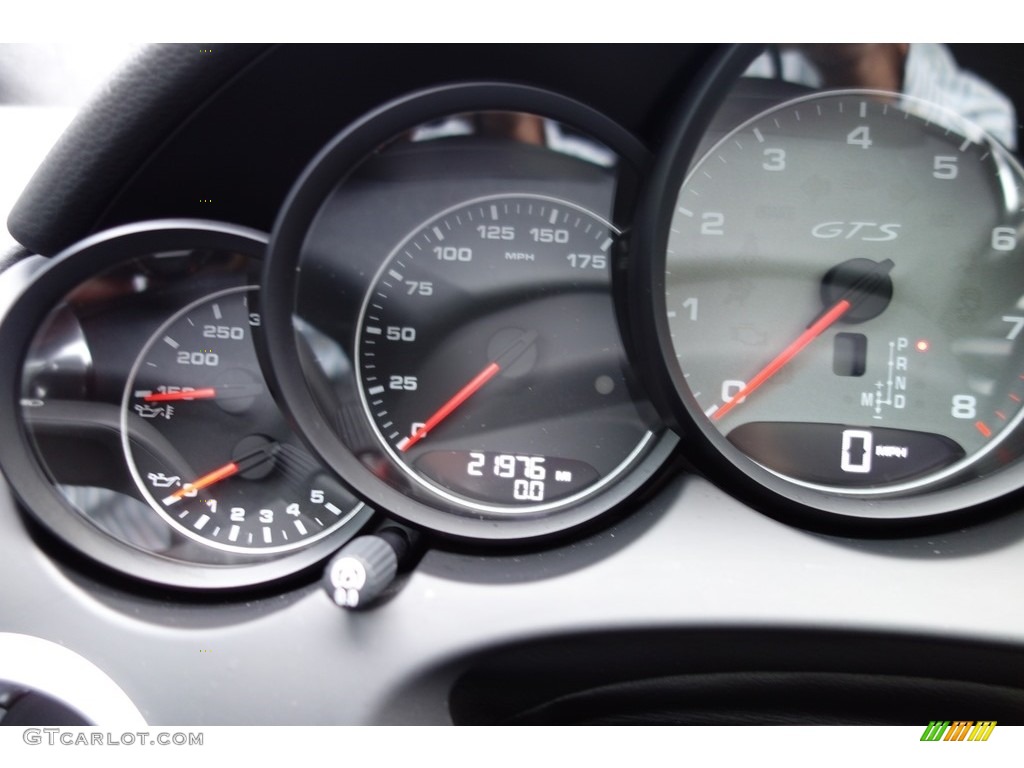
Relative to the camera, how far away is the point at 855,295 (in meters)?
1.58

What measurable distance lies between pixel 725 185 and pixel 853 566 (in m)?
0.71

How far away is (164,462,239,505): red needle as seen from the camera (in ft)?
5.38

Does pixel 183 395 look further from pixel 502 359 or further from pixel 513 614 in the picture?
pixel 513 614

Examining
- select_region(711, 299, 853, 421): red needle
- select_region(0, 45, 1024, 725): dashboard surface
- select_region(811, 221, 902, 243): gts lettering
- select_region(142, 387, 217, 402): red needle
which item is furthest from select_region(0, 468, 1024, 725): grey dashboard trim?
select_region(811, 221, 902, 243): gts lettering

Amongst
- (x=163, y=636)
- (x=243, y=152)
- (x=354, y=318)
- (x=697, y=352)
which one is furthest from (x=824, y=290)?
(x=163, y=636)

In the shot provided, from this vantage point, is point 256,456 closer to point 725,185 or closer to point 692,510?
point 692,510

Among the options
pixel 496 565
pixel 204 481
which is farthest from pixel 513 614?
pixel 204 481

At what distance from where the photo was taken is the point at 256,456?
164cm

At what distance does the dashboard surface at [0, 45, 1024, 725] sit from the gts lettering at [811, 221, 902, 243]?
27 cm

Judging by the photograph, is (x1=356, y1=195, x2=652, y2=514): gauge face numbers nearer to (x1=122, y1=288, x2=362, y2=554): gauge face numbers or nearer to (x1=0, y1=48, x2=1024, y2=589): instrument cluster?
(x1=0, y1=48, x2=1024, y2=589): instrument cluster

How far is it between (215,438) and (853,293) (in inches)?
48.9
